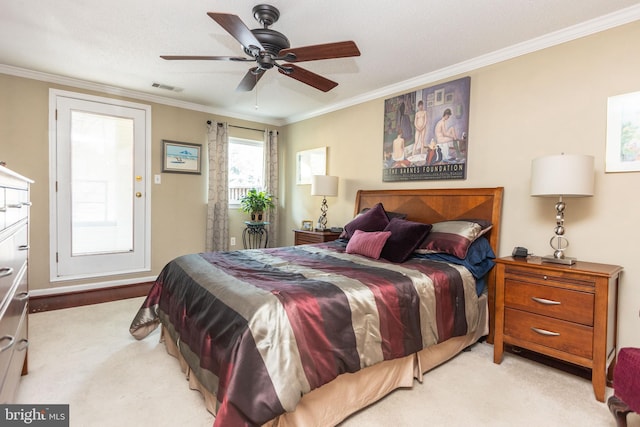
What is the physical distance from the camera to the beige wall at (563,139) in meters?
2.17

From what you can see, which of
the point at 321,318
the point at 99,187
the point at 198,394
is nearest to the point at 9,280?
the point at 198,394

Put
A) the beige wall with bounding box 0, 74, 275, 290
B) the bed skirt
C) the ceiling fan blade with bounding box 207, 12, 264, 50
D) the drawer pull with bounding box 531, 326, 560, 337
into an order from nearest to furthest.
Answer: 1. the bed skirt
2. the ceiling fan blade with bounding box 207, 12, 264, 50
3. the drawer pull with bounding box 531, 326, 560, 337
4. the beige wall with bounding box 0, 74, 275, 290

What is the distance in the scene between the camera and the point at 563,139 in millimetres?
2445

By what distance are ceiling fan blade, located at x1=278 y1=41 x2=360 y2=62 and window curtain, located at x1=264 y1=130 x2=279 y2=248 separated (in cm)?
322

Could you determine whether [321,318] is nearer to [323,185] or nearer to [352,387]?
[352,387]

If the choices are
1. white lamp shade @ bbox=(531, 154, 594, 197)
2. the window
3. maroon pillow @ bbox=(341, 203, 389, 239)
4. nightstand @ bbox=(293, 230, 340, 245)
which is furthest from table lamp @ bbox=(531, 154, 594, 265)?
the window

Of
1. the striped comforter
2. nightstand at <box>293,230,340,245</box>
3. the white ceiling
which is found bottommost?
the striped comforter

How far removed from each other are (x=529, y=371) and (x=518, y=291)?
0.56m

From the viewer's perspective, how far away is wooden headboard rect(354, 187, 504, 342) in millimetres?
2729

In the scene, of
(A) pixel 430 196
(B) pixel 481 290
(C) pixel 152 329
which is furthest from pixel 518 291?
(C) pixel 152 329

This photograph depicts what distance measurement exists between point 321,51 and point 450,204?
1.90 meters

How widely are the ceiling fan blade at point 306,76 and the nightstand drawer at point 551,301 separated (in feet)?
6.64

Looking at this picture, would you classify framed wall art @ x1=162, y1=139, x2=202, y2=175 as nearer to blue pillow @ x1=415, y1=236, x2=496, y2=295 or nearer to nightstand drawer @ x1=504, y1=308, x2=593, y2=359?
blue pillow @ x1=415, y1=236, x2=496, y2=295

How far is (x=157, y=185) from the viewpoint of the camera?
4.33 metres
